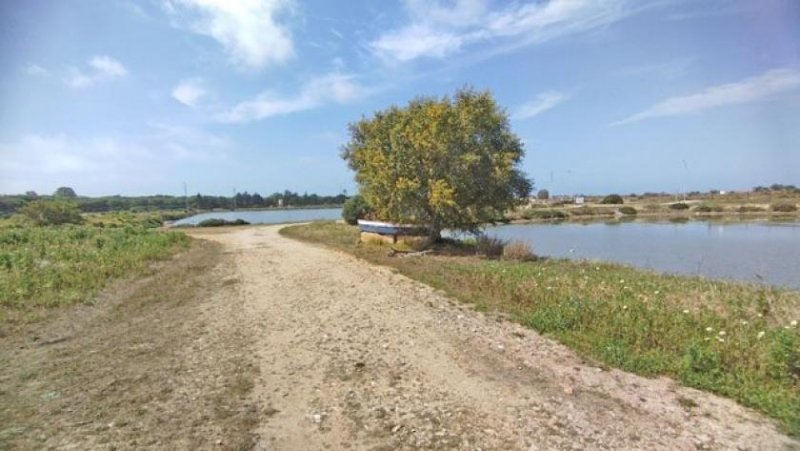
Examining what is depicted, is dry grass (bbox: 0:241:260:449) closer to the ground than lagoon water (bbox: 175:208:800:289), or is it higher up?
higher up

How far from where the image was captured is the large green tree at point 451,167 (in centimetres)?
1719

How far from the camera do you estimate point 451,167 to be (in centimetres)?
1734

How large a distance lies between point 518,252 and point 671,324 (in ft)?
32.8

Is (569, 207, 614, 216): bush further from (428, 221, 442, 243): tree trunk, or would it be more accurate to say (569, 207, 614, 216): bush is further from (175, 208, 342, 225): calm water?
(428, 221, 442, 243): tree trunk

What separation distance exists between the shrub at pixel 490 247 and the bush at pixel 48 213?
5146 centimetres

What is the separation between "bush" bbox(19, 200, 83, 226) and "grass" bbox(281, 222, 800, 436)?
182ft

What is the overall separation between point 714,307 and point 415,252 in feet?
36.2

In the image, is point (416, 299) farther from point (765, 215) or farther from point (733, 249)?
point (765, 215)

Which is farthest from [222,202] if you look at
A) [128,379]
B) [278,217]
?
[128,379]

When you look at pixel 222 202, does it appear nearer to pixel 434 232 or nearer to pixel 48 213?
pixel 48 213

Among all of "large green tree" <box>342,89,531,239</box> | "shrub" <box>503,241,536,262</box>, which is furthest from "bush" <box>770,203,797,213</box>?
"shrub" <box>503,241,536,262</box>

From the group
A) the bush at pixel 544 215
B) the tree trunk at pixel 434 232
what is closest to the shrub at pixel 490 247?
the tree trunk at pixel 434 232

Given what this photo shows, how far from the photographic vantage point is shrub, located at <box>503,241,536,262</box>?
55.4 ft

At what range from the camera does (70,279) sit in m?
11.8
